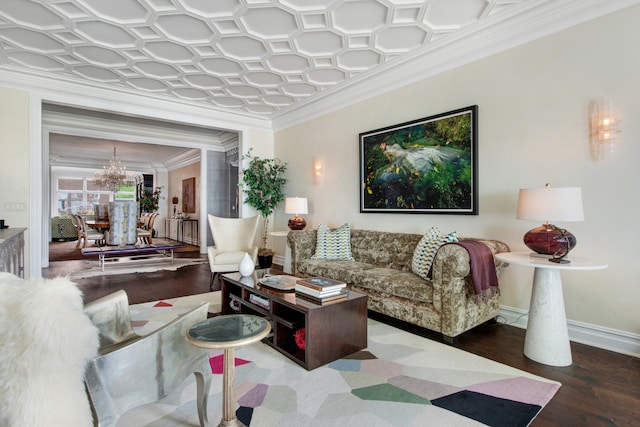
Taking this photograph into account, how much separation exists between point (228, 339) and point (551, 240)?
2349mm

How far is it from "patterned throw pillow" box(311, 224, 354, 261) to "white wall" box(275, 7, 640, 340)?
30.0 inches

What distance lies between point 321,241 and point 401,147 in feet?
5.02

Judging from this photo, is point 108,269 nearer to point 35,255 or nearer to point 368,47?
point 35,255

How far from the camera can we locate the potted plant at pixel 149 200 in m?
11.1

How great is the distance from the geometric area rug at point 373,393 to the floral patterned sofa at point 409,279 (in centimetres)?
29

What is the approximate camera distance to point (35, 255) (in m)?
4.40

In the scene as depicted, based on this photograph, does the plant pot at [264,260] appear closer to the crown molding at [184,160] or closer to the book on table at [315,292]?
the book on table at [315,292]

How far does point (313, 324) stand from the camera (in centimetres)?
218

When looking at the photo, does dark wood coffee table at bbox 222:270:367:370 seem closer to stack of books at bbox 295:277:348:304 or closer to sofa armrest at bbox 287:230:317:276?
stack of books at bbox 295:277:348:304

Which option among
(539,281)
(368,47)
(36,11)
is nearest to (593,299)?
(539,281)

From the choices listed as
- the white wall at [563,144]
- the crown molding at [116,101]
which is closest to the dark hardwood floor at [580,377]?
the white wall at [563,144]

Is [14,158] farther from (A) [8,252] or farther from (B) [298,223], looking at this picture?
(B) [298,223]

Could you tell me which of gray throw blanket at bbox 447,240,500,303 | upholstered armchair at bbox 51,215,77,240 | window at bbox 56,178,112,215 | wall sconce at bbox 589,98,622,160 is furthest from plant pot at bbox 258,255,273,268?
window at bbox 56,178,112,215

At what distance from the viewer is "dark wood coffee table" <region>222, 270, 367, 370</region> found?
219 centimetres
